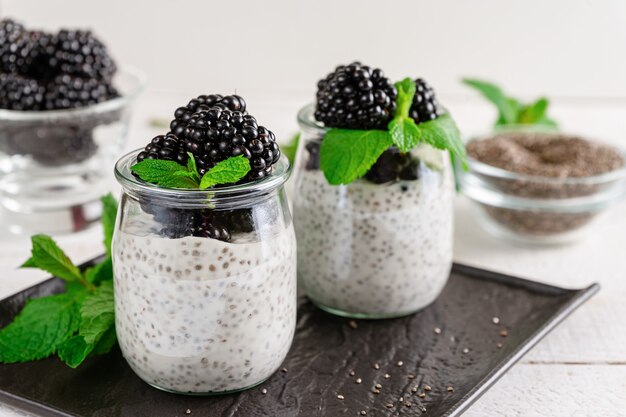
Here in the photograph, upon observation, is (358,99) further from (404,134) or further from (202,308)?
(202,308)

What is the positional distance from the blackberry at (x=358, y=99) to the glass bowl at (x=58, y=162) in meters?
0.76

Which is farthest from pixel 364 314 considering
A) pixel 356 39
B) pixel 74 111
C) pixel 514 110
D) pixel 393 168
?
pixel 356 39

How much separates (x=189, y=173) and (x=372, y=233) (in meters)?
0.38

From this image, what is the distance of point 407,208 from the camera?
1.35 metres

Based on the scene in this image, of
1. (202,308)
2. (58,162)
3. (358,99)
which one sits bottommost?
(58,162)

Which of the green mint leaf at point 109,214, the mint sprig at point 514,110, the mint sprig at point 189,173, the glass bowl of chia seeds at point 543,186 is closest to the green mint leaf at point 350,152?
the mint sprig at point 189,173

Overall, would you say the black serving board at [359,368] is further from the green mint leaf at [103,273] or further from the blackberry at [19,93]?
the blackberry at [19,93]

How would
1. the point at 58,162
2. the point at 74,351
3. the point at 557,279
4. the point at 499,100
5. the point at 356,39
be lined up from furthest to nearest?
the point at 356,39 → the point at 499,100 → the point at 58,162 → the point at 557,279 → the point at 74,351

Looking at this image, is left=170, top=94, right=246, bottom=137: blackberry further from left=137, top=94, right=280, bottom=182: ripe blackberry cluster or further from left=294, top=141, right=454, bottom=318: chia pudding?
left=294, top=141, right=454, bottom=318: chia pudding

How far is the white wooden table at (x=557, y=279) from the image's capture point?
127cm

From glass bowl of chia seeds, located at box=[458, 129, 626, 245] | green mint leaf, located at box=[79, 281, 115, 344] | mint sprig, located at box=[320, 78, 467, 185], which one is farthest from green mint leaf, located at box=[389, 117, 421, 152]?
glass bowl of chia seeds, located at box=[458, 129, 626, 245]

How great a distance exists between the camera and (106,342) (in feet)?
4.20

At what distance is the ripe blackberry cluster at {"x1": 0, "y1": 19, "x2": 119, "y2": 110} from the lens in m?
1.85

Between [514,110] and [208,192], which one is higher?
[208,192]
